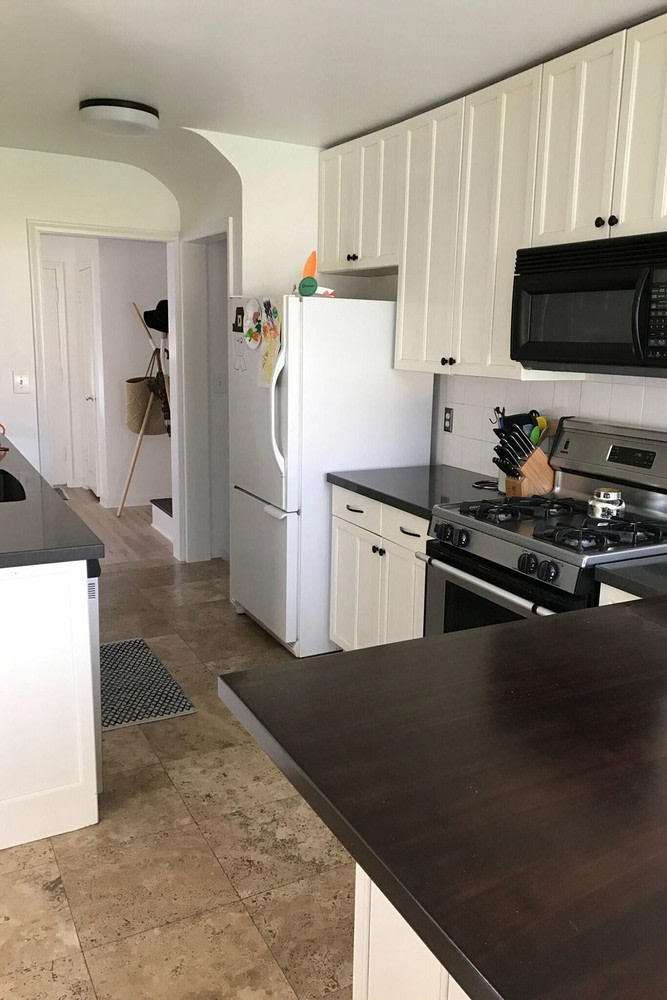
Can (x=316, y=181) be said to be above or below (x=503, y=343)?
above

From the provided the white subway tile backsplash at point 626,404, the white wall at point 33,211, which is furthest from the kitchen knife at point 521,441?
the white wall at point 33,211

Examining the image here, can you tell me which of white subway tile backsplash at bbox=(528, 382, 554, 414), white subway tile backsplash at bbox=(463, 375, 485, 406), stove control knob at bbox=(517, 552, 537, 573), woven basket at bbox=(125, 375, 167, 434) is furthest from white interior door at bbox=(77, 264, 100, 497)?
stove control knob at bbox=(517, 552, 537, 573)

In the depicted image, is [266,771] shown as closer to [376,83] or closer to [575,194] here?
[575,194]

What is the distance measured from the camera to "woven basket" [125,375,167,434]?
6.32 meters

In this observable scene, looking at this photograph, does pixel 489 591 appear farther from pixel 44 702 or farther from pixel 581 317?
pixel 44 702

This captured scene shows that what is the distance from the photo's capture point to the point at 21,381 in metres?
4.40

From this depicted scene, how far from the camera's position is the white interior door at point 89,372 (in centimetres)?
668

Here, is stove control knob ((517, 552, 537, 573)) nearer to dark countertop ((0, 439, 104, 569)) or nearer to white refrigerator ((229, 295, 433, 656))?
dark countertop ((0, 439, 104, 569))

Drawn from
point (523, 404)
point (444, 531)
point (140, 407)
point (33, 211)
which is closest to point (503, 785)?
point (444, 531)

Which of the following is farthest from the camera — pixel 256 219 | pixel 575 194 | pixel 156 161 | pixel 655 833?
pixel 156 161

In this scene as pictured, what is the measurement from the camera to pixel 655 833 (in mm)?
880

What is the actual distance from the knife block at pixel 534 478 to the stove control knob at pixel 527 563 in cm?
69

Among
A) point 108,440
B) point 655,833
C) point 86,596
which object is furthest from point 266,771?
point 108,440

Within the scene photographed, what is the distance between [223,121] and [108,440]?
3.55m
